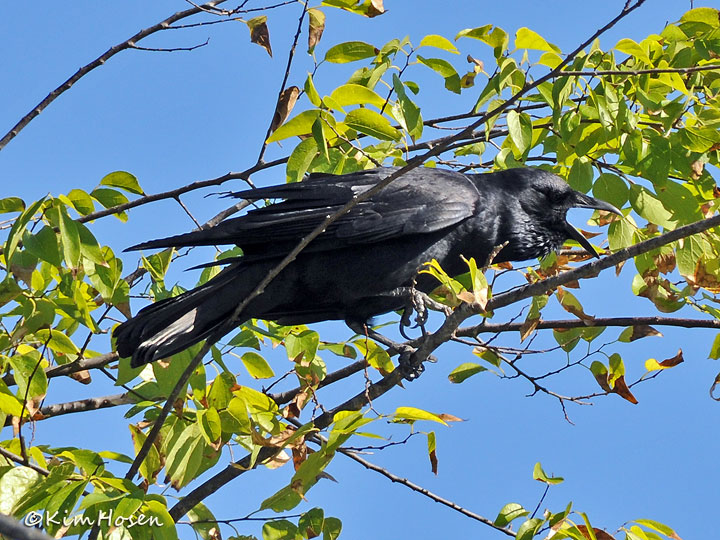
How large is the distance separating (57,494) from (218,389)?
0.75 metres

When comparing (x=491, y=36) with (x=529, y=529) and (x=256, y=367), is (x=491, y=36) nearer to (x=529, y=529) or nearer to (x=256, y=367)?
(x=256, y=367)

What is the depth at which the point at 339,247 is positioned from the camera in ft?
14.4

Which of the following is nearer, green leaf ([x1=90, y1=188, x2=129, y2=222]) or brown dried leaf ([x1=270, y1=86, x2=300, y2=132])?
green leaf ([x1=90, y1=188, x2=129, y2=222])

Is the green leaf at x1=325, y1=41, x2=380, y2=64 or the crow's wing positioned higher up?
the green leaf at x1=325, y1=41, x2=380, y2=64

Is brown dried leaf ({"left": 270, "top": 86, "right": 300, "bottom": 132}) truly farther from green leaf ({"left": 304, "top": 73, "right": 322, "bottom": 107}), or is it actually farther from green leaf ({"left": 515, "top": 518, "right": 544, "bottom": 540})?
green leaf ({"left": 515, "top": 518, "right": 544, "bottom": 540})

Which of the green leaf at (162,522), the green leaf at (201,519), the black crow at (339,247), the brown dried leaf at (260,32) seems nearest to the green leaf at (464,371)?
the black crow at (339,247)

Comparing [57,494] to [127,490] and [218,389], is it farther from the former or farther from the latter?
[218,389]

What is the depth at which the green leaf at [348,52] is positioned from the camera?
425 cm

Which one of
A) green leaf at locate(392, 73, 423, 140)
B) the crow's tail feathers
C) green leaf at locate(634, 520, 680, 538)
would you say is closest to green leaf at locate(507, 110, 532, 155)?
green leaf at locate(392, 73, 423, 140)

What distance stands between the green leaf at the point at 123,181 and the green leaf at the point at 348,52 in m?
1.14

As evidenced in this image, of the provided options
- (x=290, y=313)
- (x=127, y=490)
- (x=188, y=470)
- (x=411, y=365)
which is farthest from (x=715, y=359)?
(x=127, y=490)

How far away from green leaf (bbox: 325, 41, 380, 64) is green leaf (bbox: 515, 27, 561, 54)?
81cm

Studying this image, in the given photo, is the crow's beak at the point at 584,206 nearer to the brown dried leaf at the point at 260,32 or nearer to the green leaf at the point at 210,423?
the brown dried leaf at the point at 260,32

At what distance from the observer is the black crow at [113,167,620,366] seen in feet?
13.3
